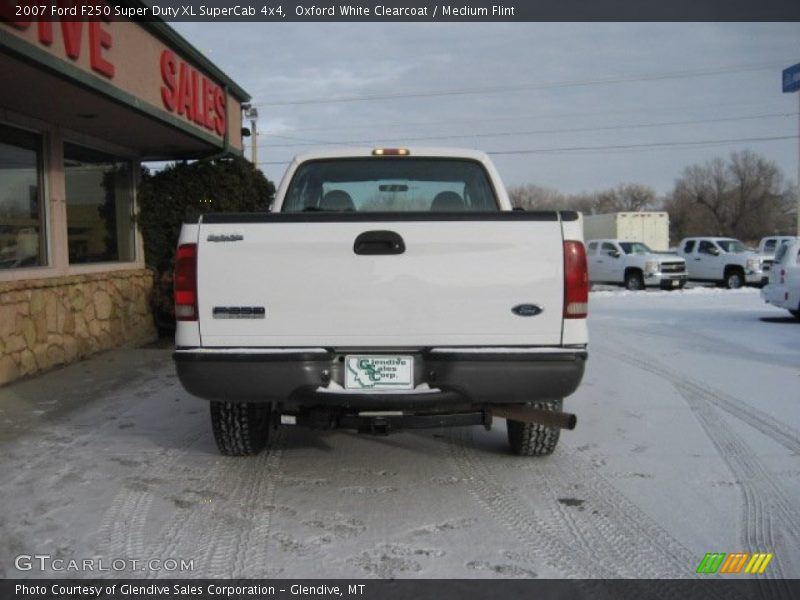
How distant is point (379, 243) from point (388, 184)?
200 centimetres

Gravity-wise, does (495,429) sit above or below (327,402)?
below

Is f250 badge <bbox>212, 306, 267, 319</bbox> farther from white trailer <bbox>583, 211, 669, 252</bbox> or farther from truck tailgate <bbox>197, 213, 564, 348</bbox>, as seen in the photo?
white trailer <bbox>583, 211, 669, 252</bbox>

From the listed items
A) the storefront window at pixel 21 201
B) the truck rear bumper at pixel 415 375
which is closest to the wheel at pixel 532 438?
the truck rear bumper at pixel 415 375

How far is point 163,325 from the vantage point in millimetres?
11125

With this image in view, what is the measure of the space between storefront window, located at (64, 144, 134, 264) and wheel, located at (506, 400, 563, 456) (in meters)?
6.66

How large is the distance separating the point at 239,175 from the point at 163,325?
8.29 ft

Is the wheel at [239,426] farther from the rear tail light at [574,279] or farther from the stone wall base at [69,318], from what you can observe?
the stone wall base at [69,318]

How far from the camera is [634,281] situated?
A: 2450 cm

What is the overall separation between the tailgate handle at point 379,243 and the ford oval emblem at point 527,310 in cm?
67

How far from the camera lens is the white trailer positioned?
33.8 meters

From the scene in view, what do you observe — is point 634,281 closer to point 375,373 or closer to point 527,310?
point 527,310

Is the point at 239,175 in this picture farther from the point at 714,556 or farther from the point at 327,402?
the point at 714,556

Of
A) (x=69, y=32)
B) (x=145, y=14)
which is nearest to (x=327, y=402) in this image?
(x=69, y=32)
